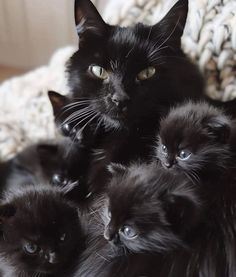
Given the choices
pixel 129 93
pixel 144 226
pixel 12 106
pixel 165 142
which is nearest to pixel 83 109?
pixel 129 93

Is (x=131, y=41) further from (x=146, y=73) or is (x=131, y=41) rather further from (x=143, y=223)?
(x=143, y=223)

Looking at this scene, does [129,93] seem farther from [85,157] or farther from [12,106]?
[12,106]

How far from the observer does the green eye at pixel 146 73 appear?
1034mm

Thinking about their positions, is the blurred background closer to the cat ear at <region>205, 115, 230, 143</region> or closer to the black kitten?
the black kitten

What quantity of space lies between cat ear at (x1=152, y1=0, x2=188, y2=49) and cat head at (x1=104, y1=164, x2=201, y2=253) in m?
0.34

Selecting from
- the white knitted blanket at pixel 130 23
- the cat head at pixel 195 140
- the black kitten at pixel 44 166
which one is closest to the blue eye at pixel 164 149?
the cat head at pixel 195 140

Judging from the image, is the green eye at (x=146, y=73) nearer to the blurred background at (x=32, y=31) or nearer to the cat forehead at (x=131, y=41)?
the cat forehead at (x=131, y=41)

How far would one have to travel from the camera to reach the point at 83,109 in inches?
42.3

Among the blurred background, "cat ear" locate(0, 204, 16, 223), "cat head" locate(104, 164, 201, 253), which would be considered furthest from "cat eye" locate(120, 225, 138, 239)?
the blurred background

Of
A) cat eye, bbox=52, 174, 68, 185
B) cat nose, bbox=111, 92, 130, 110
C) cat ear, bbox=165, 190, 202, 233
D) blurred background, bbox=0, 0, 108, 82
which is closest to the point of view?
cat ear, bbox=165, 190, 202, 233

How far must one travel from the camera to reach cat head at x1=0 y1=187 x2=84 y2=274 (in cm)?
89

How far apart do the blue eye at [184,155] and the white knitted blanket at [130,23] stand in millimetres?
354

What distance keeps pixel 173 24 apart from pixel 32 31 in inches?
43.4

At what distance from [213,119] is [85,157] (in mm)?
364
